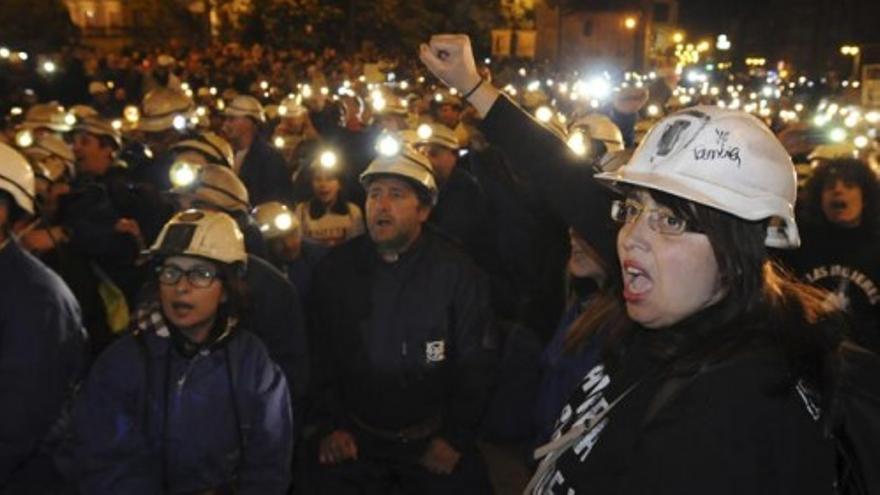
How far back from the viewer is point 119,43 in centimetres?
4309

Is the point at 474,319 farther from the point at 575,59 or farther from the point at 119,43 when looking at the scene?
the point at 575,59

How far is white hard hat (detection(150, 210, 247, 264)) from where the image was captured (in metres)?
3.98

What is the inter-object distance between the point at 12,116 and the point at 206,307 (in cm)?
1039

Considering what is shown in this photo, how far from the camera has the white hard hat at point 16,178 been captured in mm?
3973

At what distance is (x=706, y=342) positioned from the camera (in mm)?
2092

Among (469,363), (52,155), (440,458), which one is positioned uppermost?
(52,155)

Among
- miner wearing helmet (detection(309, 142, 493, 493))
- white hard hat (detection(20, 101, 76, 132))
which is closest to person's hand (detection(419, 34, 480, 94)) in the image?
miner wearing helmet (detection(309, 142, 493, 493))

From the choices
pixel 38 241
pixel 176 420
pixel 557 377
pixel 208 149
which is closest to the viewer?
pixel 176 420

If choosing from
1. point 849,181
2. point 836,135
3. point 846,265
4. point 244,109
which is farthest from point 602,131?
point 846,265

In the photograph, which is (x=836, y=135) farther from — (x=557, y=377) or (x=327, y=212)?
(x=557, y=377)

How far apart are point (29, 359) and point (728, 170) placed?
9.11 feet

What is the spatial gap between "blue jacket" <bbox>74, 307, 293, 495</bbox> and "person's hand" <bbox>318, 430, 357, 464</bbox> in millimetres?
830

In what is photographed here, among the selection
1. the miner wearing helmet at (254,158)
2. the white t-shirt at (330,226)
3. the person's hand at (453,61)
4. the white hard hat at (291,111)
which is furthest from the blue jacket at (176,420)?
the white hard hat at (291,111)

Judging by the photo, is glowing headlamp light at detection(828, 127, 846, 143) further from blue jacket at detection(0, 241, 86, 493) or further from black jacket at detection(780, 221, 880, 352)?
blue jacket at detection(0, 241, 86, 493)
